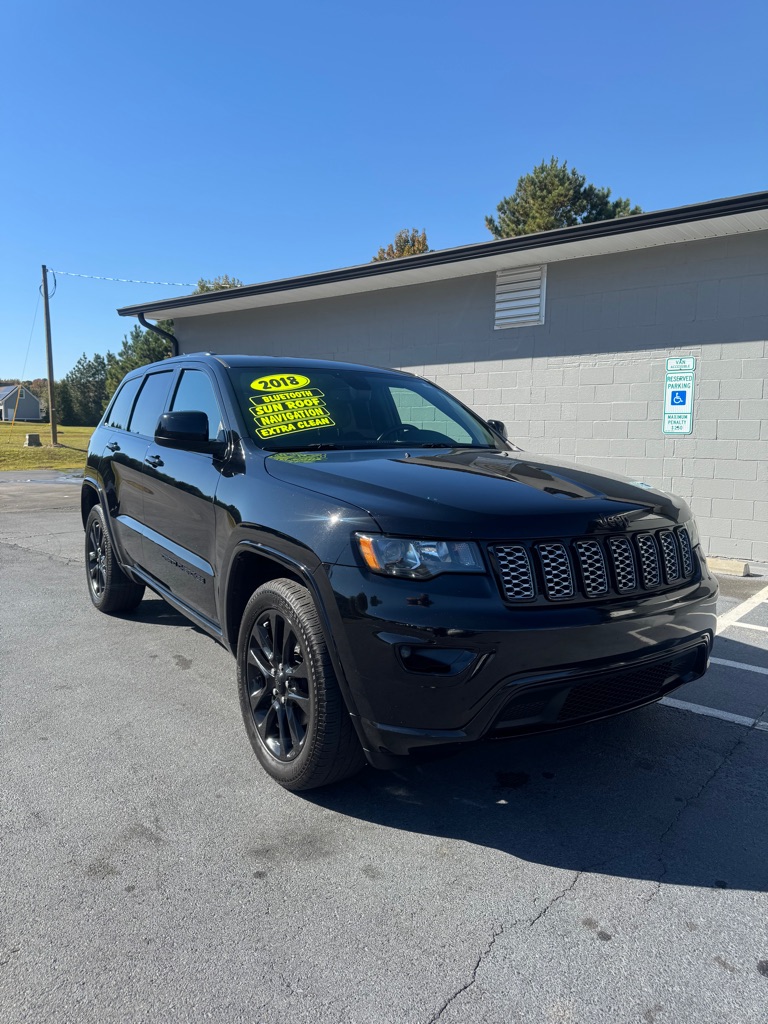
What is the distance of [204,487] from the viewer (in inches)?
141

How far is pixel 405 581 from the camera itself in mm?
2408

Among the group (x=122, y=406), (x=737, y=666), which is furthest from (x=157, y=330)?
(x=737, y=666)

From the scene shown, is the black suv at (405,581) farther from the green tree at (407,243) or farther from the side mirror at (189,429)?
the green tree at (407,243)

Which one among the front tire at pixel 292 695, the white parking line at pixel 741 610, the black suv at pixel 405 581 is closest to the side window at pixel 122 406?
the black suv at pixel 405 581

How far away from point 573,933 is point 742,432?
700 cm

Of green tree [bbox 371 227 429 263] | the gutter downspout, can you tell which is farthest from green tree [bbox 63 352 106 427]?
the gutter downspout

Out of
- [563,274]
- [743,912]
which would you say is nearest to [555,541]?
[743,912]

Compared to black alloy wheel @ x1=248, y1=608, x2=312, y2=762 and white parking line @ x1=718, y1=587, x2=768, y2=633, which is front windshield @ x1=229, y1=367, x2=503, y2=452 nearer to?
black alloy wheel @ x1=248, y1=608, x2=312, y2=762

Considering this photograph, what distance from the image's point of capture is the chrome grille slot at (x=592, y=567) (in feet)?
8.45

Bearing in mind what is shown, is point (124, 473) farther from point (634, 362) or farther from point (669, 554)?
point (634, 362)

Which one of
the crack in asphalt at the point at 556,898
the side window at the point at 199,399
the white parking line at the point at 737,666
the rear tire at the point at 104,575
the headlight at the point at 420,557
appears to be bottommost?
the white parking line at the point at 737,666

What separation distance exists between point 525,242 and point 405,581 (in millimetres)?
7312

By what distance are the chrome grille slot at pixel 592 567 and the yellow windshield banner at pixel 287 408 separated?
1580mm

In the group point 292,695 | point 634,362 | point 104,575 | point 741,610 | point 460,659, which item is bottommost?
point 741,610
